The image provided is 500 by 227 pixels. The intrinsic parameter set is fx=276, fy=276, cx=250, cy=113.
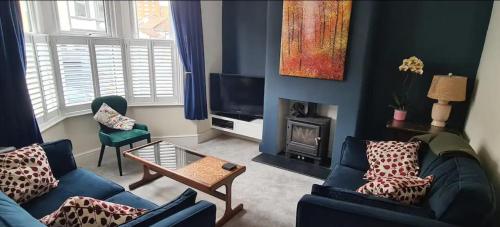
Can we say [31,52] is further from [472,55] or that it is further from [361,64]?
[472,55]

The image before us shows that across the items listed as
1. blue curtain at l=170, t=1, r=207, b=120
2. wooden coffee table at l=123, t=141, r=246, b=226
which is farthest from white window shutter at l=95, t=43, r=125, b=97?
wooden coffee table at l=123, t=141, r=246, b=226

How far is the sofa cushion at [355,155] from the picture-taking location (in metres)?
2.57

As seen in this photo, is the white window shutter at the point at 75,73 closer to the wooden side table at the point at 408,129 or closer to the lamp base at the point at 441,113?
the wooden side table at the point at 408,129

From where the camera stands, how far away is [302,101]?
3650mm

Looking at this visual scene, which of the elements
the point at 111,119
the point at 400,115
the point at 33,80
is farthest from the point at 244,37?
the point at 33,80

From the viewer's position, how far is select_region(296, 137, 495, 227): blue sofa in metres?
1.38

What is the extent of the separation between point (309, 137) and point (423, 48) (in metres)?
1.68

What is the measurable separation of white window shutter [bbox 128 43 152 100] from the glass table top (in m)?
1.26

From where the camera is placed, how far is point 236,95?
4336 mm

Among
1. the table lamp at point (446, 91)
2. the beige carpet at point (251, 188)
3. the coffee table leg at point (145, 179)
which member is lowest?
the beige carpet at point (251, 188)

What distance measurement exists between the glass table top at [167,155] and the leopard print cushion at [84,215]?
1.27 m

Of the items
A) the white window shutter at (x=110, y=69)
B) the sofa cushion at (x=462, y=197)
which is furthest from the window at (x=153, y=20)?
the sofa cushion at (x=462, y=197)

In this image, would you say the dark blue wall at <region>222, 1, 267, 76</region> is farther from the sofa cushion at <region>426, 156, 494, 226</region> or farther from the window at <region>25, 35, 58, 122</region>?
the sofa cushion at <region>426, 156, 494, 226</region>

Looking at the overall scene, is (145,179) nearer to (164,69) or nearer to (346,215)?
(164,69)
